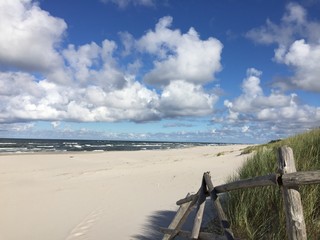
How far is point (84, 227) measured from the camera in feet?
32.2

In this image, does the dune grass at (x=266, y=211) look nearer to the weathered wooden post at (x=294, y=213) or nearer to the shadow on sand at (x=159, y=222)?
the shadow on sand at (x=159, y=222)

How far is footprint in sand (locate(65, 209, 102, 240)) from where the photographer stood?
9133mm

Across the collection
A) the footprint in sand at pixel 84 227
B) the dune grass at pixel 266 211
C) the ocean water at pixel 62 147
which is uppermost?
the ocean water at pixel 62 147

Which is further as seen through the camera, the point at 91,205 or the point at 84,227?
the point at 91,205

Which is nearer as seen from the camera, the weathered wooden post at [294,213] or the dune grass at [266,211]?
the weathered wooden post at [294,213]

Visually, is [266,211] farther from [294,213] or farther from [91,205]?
[91,205]

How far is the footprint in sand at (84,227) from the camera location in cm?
913

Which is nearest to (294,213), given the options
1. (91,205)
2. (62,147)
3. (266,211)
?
(266,211)

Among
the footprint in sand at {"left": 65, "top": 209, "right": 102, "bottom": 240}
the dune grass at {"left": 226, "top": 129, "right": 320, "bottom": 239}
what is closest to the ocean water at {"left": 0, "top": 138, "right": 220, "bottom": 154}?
the footprint in sand at {"left": 65, "top": 209, "right": 102, "bottom": 240}

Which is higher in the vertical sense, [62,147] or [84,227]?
[62,147]

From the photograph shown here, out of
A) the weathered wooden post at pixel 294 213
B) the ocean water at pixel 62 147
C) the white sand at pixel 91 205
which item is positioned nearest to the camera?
the weathered wooden post at pixel 294 213

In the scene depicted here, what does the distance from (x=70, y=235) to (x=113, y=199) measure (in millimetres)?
3847

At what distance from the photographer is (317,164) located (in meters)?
7.75

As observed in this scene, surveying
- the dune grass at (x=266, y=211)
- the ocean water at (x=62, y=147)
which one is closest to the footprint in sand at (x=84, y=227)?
the dune grass at (x=266, y=211)
